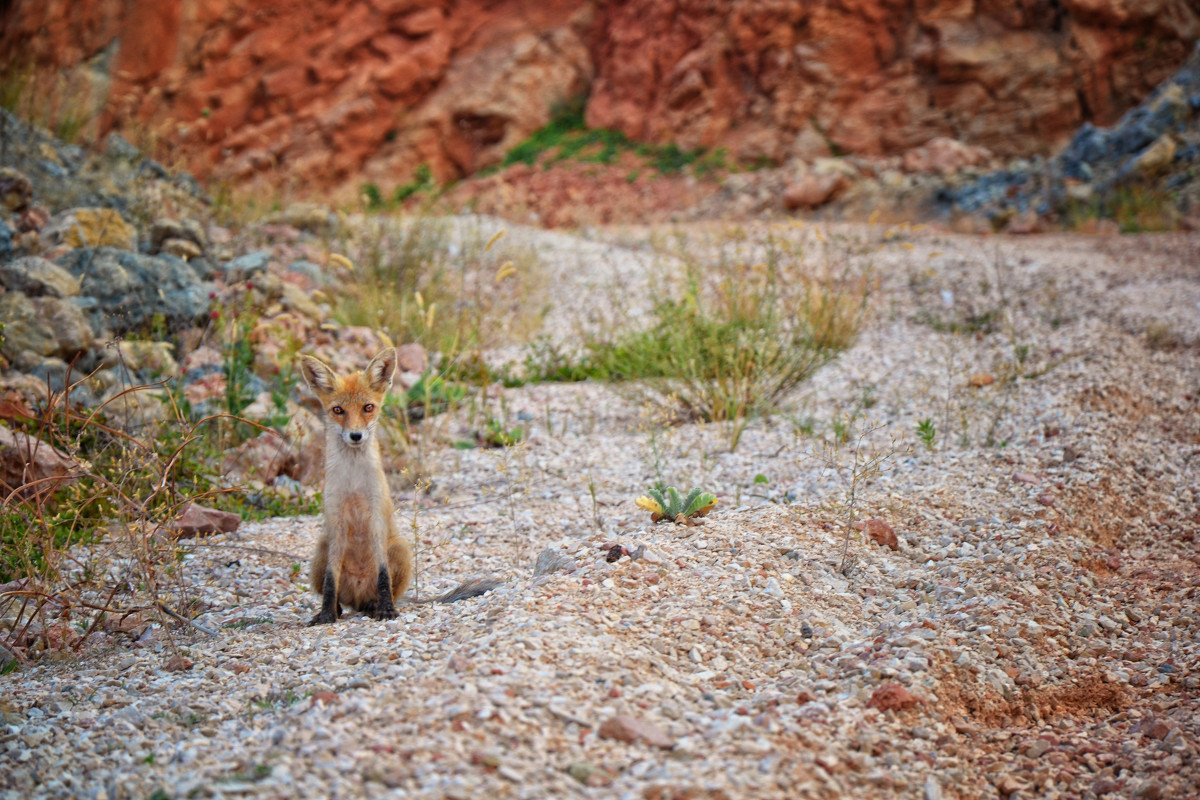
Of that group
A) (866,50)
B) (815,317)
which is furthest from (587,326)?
(866,50)

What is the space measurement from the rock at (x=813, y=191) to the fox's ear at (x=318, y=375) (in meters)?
12.4

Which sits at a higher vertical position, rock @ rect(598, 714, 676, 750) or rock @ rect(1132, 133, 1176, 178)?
rock @ rect(1132, 133, 1176, 178)

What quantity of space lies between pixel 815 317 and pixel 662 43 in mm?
12631

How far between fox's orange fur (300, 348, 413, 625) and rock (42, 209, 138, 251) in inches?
187

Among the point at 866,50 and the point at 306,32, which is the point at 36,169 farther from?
the point at 866,50

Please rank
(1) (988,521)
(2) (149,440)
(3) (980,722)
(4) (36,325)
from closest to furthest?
(3) (980,722)
(1) (988,521)
(2) (149,440)
(4) (36,325)

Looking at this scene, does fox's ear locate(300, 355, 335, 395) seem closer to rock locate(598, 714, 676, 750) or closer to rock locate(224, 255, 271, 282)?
rock locate(598, 714, 676, 750)

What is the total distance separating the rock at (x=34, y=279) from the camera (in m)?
6.07

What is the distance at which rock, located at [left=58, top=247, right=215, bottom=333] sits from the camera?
21.0 feet

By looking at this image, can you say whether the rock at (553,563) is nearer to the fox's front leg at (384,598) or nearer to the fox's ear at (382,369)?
the fox's front leg at (384,598)

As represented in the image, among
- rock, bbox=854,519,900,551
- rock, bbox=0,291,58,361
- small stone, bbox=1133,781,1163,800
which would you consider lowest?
small stone, bbox=1133,781,1163,800

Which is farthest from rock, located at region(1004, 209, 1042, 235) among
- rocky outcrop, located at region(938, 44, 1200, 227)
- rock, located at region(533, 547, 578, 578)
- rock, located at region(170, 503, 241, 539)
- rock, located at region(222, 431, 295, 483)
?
rock, located at region(170, 503, 241, 539)

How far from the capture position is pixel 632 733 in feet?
7.72

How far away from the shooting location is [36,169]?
8.79m
